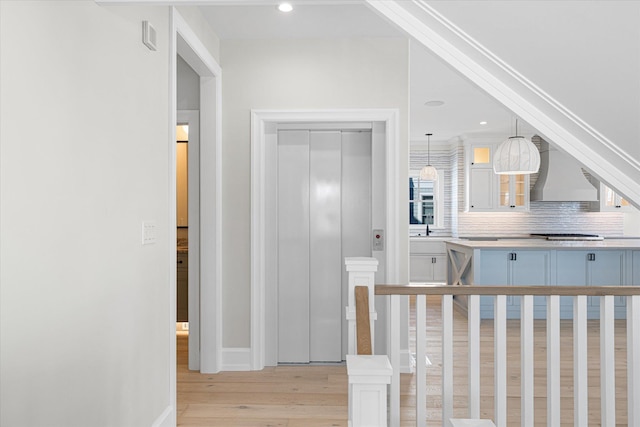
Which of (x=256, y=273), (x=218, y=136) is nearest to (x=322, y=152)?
(x=218, y=136)

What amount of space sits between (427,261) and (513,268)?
2617 millimetres

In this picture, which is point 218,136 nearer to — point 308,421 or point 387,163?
point 387,163

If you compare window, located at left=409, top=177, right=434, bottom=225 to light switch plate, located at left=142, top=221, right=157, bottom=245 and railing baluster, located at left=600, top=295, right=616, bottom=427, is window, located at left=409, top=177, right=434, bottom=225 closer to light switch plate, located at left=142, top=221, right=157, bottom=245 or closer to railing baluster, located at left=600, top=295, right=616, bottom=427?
railing baluster, located at left=600, top=295, right=616, bottom=427

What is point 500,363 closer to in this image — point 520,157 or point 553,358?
point 553,358

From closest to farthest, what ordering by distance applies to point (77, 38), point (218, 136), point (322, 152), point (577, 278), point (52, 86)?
point (52, 86)
point (77, 38)
point (218, 136)
point (322, 152)
point (577, 278)

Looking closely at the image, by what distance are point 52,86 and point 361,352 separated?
1423mm

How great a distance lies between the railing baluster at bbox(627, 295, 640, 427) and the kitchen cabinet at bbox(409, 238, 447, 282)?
Result: 233 inches

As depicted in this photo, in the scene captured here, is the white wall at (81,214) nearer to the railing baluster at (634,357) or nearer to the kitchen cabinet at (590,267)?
the railing baluster at (634,357)

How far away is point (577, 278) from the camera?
544cm

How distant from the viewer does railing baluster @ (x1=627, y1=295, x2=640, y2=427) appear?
204 centimetres

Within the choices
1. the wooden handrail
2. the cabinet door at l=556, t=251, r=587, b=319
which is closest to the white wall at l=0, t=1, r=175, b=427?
the wooden handrail

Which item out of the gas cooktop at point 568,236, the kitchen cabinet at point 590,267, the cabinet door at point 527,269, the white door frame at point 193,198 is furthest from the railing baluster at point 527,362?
the gas cooktop at point 568,236

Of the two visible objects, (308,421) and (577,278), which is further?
(577,278)

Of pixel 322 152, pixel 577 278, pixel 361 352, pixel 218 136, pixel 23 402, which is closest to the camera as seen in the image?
pixel 23 402
